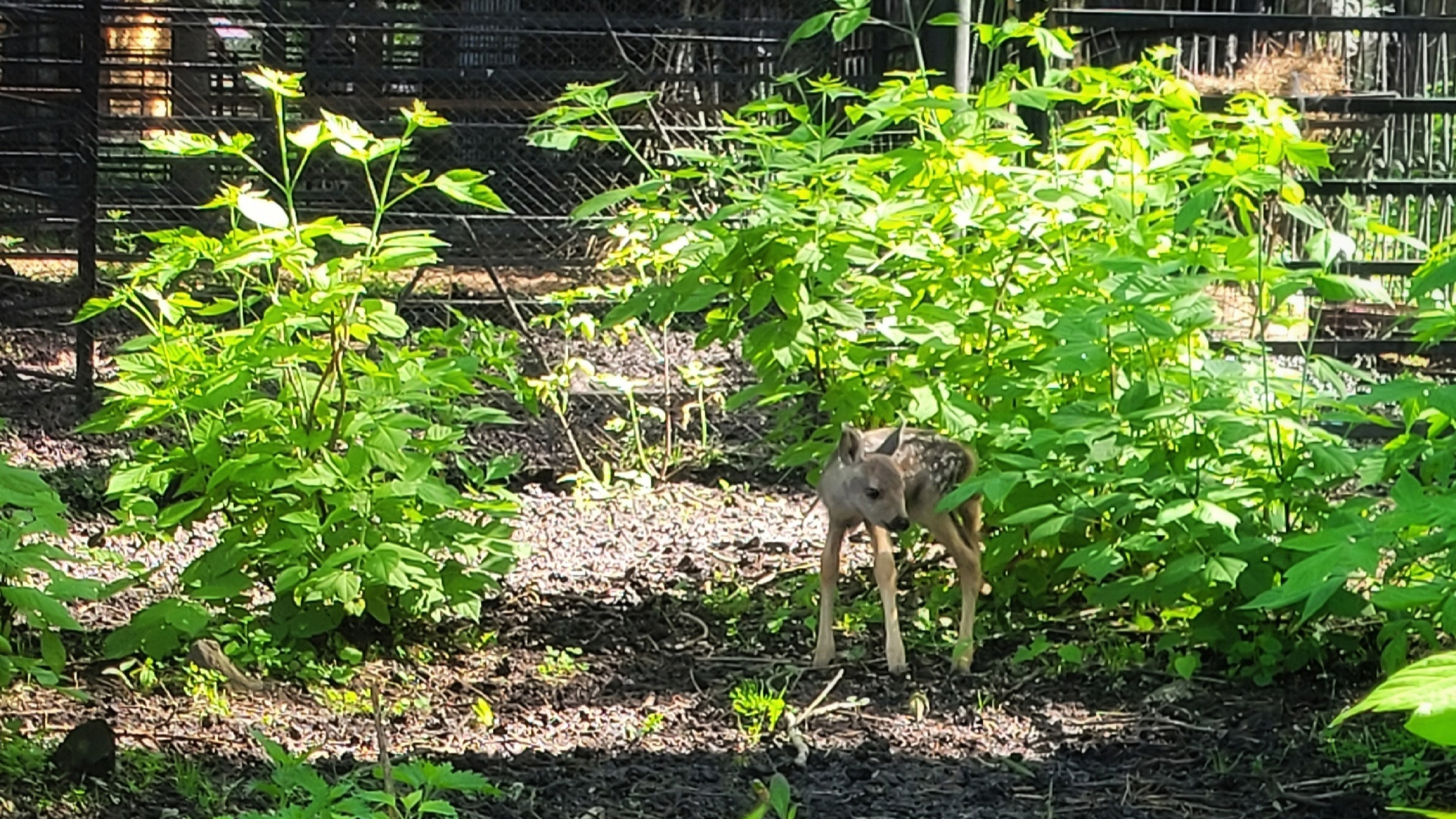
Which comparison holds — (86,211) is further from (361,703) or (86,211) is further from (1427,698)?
(1427,698)

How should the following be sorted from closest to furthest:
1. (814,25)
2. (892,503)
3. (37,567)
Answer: (37,567)
(892,503)
(814,25)

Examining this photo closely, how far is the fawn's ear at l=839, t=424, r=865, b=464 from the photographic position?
4648 millimetres

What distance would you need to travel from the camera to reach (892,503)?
4590 millimetres

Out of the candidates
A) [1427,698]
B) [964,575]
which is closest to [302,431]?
[964,575]

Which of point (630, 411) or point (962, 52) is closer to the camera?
point (962, 52)

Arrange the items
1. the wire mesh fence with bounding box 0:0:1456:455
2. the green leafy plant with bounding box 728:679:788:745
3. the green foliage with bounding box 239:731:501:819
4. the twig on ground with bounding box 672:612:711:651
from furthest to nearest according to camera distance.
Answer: the wire mesh fence with bounding box 0:0:1456:455, the twig on ground with bounding box 672:612:711:651, the green leafy plant with bounding box 728:679:788:745, the green foliage with bounding box 239:731:501:819

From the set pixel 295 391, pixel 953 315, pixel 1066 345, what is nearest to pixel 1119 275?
pixel 1066 345

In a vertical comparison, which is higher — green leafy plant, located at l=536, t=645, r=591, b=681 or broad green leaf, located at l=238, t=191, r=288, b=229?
broad green leaf, located at l=238, t=191, r=288, b=229

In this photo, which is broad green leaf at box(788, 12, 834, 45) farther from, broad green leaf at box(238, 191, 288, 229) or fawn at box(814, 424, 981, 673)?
broad green leaf at box(238, 191, 288, 229)

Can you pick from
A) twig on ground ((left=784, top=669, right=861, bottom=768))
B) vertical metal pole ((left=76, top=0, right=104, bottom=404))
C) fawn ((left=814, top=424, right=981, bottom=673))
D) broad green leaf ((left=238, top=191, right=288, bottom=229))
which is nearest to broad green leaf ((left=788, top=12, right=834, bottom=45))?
fawn ((left=814, top=424, right=981, bottom=673))

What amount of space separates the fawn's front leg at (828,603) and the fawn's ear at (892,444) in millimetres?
274

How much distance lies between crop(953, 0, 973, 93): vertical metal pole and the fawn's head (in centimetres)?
242

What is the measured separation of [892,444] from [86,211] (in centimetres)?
452

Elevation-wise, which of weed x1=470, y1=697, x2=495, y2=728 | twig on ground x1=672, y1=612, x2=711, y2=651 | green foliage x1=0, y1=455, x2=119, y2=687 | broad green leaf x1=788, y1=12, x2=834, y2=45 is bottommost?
twig on ground x1=672, y1=612, x2=711, y2=651
